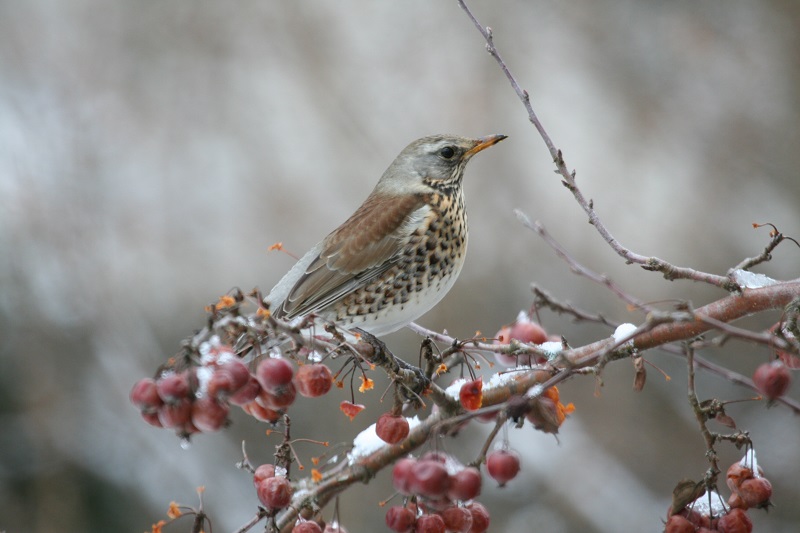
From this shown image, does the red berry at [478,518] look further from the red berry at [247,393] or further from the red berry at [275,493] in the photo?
the red berry at [247,393]

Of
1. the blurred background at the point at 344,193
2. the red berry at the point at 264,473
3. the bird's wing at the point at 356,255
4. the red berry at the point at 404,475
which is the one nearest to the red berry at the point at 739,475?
the red berry at the point at 404,475

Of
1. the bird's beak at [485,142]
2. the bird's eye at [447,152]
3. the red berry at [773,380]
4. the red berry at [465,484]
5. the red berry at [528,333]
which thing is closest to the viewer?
the red berry at [773,380]

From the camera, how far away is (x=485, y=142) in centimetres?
269

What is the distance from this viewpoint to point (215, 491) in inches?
180

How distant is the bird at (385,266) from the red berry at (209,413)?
1.16 m

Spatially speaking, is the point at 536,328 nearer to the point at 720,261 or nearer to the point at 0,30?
the point at 720,261

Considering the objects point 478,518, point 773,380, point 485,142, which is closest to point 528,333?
point 478,518

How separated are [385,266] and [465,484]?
131 cm

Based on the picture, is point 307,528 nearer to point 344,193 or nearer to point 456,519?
point 456,519

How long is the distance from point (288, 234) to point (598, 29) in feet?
9.79

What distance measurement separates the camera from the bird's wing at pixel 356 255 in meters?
2.59

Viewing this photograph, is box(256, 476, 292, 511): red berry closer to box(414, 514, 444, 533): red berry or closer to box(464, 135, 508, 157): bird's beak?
box(414, 514, 444, 533): red berry

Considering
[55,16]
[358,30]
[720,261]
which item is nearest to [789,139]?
[720,261]

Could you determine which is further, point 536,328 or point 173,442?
point 173,442
